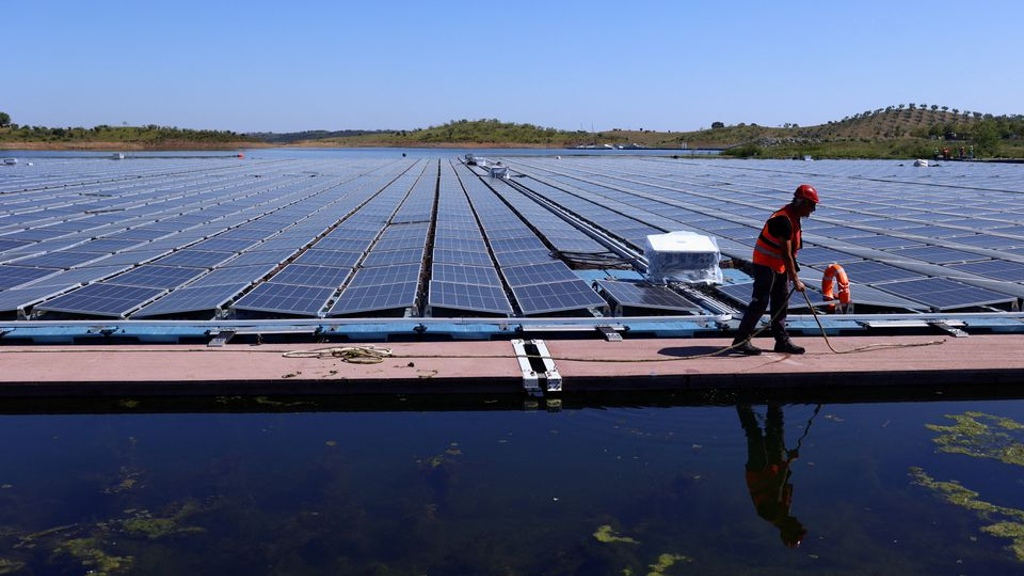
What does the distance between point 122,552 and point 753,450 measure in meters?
5.75

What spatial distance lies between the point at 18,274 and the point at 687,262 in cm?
1243

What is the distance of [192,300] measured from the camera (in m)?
11.7

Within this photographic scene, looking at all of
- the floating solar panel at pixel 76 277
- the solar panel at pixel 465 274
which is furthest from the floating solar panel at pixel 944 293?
the floating solar panel at pixel 76 277

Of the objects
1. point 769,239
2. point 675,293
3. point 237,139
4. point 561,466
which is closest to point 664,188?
point 675,293

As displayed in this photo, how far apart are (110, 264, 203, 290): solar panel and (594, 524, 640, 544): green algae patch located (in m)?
9.67

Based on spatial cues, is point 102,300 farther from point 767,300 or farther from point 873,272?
point 873,272

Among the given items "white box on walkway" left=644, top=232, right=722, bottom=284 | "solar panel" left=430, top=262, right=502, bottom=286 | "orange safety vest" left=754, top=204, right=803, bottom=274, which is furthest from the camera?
"white box on walkway" left=644, top=232, right=722, bottom=284

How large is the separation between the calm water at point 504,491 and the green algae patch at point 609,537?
0.06ft

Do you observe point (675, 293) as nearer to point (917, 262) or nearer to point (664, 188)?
point (917, 262)

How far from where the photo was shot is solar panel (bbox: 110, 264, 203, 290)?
1291cm

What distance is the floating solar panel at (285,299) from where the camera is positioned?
1126 centimetres

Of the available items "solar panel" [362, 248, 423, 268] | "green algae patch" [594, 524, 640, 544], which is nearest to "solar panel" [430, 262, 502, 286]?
"solar panel" [362, 248, 423, 268]

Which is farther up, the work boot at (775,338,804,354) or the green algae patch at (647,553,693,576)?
the work boot at (775,338,804,354)

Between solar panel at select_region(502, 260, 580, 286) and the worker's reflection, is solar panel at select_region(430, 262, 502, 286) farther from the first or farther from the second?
the worker's reflection
